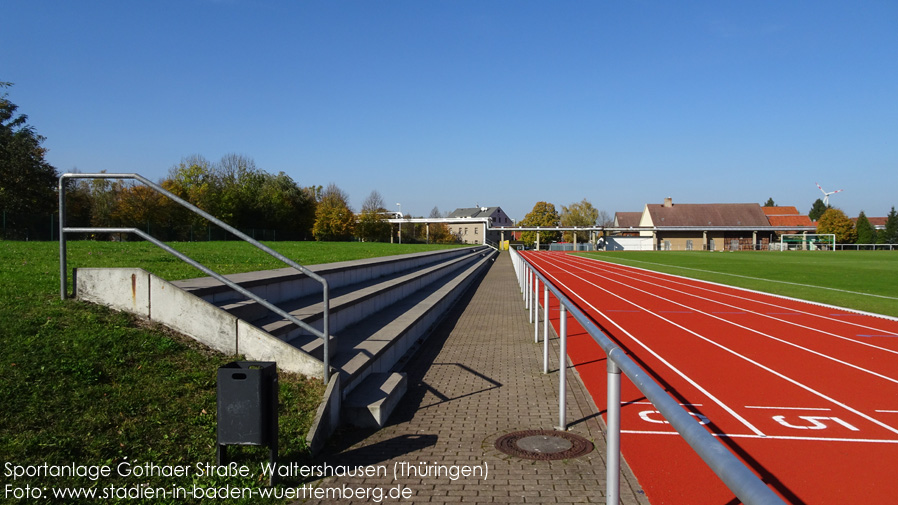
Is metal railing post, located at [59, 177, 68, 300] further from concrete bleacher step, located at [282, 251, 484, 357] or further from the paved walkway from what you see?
the paved walkway

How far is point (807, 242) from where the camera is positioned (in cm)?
8388

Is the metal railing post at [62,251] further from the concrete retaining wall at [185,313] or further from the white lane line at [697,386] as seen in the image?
the white lane line at [697,386]

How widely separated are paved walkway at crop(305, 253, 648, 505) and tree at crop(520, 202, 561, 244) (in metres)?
105

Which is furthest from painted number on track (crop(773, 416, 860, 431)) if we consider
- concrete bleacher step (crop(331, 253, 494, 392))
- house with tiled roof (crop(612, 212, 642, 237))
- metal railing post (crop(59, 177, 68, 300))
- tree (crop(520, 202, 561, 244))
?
tree (crop(520, 202, 561, 244))

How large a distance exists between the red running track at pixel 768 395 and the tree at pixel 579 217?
95.8 meters

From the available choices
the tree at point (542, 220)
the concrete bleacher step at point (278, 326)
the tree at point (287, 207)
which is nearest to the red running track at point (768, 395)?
the concrete bleacher step at point (278, 326)

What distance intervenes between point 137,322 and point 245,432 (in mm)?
2634

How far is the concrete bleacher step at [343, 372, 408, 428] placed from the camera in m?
5.34

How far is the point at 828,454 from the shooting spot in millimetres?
4875

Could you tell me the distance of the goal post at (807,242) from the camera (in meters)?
82.1

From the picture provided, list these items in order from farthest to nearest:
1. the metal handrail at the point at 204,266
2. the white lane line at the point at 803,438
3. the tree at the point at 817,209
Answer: the tree at the point at 817,209 < the metal handrail at the point at 204,266 < the white lane line at the point at 803,438

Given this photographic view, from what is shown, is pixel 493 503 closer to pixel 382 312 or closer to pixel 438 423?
pixel 438 423

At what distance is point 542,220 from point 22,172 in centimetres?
9059

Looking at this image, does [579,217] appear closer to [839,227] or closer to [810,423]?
[839,227]
